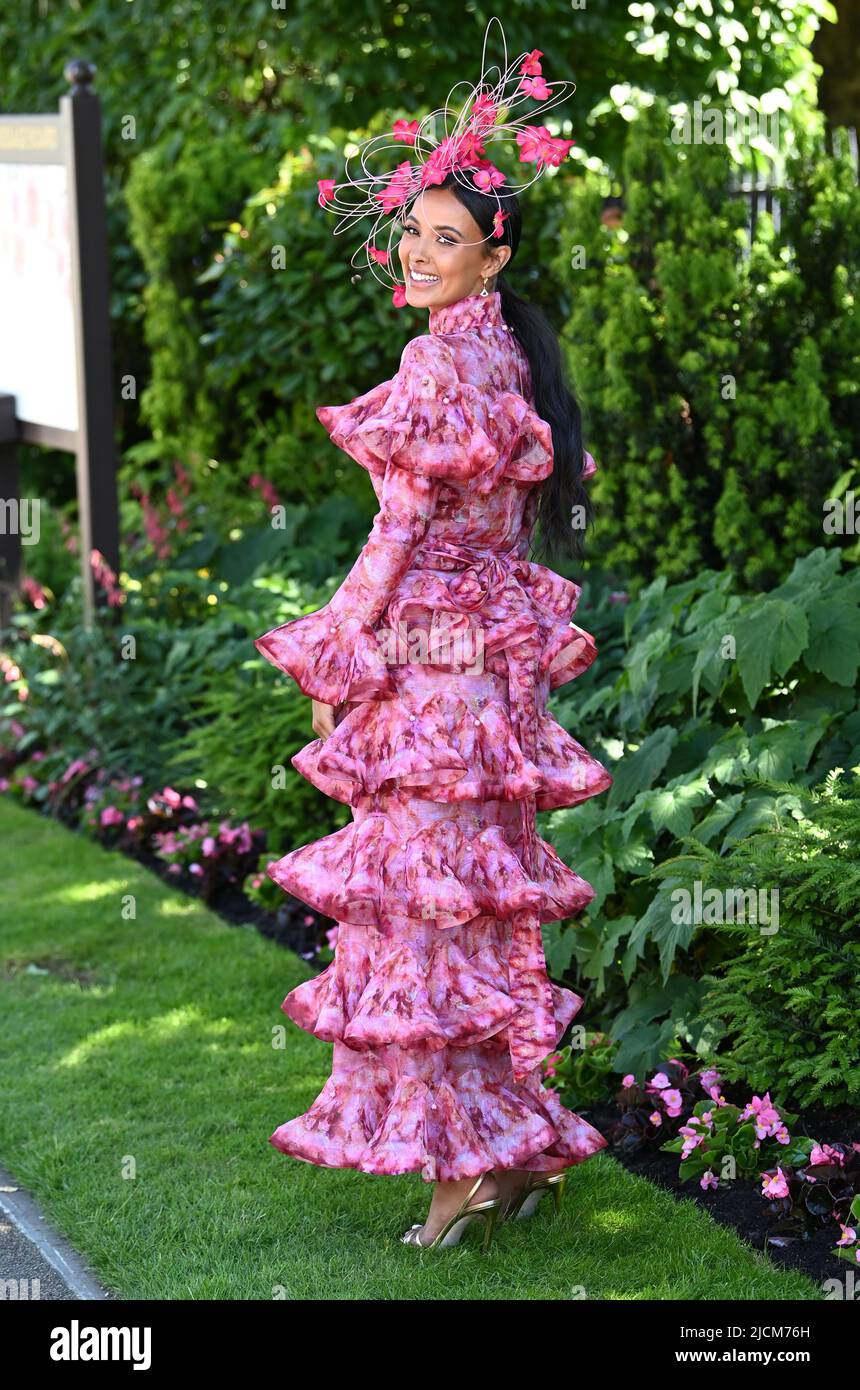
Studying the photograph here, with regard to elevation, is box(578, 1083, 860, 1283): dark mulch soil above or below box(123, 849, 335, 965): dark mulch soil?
below

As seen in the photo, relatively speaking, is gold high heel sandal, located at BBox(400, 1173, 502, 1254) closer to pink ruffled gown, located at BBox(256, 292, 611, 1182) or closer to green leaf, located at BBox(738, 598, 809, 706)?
pink ruffled gown, located at BBox(256, 292, 611, 1182)

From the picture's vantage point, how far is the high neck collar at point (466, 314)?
137 inches

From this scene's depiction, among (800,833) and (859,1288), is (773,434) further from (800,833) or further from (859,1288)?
(859,1288)

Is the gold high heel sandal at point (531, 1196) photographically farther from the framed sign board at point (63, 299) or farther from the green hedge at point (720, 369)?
the framed sign board at point (63, 299)

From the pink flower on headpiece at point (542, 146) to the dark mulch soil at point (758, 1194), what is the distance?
2066mm

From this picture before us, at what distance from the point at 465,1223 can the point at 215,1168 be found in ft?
2.28

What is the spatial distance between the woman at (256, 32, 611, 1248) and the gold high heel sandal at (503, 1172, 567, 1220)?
0.01m

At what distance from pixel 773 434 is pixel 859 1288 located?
3.54 m

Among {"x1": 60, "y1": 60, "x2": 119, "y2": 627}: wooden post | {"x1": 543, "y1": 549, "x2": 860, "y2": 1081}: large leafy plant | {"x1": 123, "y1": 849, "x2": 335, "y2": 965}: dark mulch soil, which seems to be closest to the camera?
{"x1": 543, "y1": 549, "x2": 860, "y2": 1081}: large leafy plant

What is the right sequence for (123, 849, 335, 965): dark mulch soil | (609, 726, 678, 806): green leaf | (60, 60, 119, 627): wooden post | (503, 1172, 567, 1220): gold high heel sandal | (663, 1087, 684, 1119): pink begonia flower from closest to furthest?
(503, 1172, 567, 1220): gold high heel sandal
(663, 1087, 684, 1119): pink begonia flower
(609, 726, 678, 806): green leaf
(123, 849, 335, 965): dark mulch soil
(60, 60, 119, 627): wooden post

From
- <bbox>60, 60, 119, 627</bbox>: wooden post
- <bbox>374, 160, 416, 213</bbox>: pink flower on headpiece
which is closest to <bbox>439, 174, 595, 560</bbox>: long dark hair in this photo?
<bbox>374, 160, 416, 213</bbox>: pink flower on headpiece

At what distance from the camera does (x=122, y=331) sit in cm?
1081

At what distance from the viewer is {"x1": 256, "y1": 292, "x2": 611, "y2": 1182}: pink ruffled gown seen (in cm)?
335
